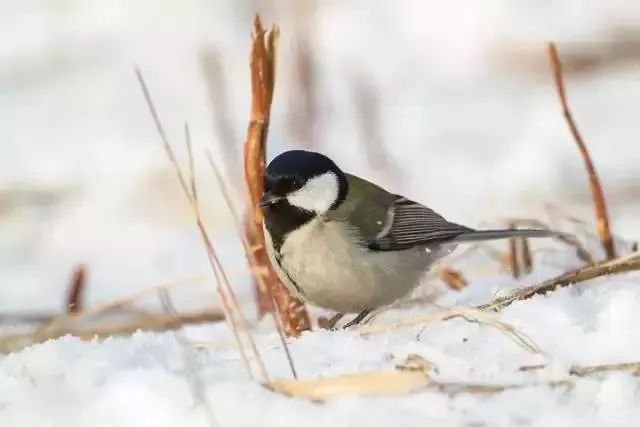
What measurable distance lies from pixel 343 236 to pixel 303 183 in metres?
0.14

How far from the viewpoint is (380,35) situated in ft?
16.3

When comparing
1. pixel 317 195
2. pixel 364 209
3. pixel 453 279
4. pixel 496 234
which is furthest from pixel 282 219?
pixel 496 234

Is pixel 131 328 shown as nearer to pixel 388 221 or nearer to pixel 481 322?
pixel 388 221

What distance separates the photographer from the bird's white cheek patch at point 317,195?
217 centimetres

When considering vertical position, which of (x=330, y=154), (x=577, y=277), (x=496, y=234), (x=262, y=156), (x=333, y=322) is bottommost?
(x=330, y=154)

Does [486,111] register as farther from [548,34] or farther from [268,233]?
[268,233]

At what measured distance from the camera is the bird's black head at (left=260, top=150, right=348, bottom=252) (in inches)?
83.6

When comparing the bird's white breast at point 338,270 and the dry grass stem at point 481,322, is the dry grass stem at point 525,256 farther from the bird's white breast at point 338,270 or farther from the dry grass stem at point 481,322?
the dry grass stem at point 481,322

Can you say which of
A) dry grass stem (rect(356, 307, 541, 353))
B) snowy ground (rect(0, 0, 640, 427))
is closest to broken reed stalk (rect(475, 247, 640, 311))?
snowy ground (rect(0, 0, 640, 427))

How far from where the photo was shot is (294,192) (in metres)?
2.16

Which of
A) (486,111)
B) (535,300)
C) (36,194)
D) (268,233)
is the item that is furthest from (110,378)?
(486,111)

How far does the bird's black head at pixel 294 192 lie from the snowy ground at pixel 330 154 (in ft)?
1.06

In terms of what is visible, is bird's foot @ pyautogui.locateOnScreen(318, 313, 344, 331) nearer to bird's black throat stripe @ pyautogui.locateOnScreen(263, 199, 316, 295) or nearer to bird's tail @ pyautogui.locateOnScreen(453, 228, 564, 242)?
bird's black throat stripe @ pyautogui.locateOnScreen(263, 199, 316, 295)

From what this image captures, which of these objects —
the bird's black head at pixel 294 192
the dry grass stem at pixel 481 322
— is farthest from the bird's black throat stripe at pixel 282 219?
the dry grass stem at pixel 481 322
